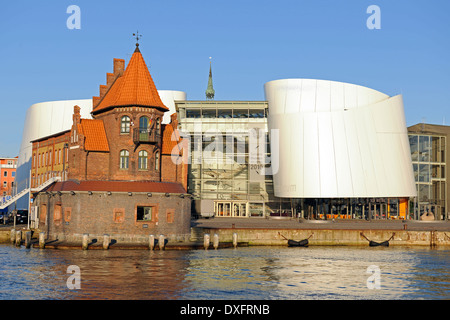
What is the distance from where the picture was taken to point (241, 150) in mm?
88562

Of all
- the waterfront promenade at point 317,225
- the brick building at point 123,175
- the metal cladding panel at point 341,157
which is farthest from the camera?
the metal cladding panel at point 341,157

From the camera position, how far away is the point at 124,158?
53.0 meters

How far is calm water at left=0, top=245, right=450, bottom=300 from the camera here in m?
30.1

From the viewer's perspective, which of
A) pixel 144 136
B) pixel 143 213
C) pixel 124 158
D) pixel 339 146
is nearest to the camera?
pixel 144 136

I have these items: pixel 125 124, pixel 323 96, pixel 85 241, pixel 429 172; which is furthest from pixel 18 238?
pixel 429 172

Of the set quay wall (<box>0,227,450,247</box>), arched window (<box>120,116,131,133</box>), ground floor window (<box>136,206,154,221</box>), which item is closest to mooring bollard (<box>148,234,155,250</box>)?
ground floor window (<box>136,206,154,221</box>)

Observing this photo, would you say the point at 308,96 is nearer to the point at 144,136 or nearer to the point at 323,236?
the point at 323,236

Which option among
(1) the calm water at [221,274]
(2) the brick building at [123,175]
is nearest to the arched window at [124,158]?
(2) the brick building at [123,175]

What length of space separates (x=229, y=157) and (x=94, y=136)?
123 ft

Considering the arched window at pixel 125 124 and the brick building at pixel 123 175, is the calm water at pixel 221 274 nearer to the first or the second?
the brick building at pixel 123 175

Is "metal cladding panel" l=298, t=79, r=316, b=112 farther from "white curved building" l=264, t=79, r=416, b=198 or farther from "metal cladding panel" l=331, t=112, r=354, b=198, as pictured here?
"metal cladding panel" l=331, t=112, r=354, b=198

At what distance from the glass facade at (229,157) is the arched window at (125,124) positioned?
3455 centimetres

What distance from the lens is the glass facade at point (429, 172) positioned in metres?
89.2
